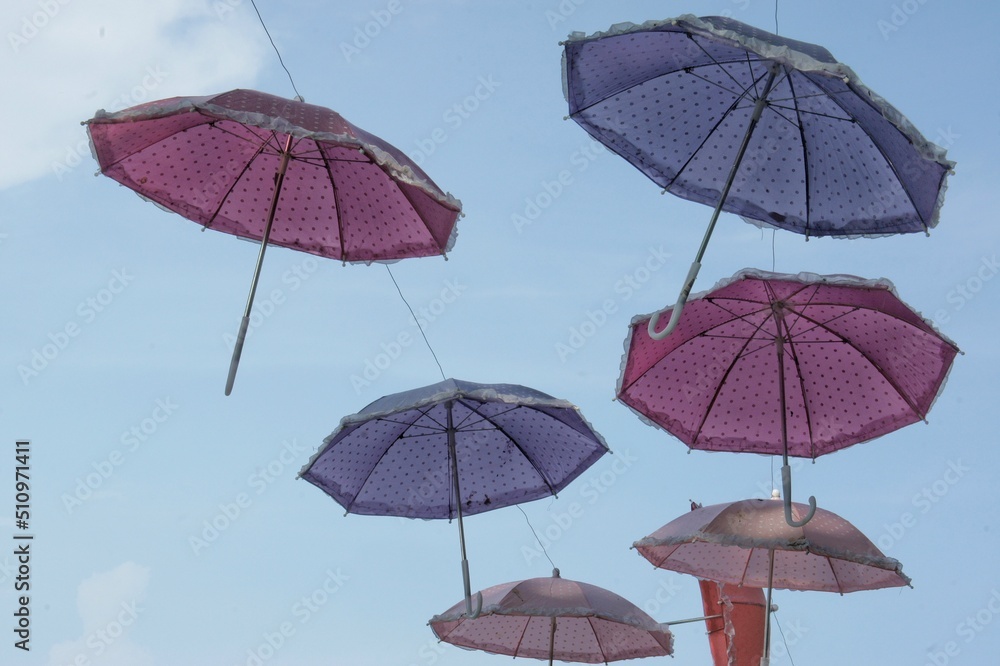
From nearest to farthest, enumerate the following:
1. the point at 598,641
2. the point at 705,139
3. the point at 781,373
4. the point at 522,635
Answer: the point at 705,139
the point at 781,373
the point at 598,641
the point at 522,635

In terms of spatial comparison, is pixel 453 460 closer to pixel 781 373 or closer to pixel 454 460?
pixel 454 460

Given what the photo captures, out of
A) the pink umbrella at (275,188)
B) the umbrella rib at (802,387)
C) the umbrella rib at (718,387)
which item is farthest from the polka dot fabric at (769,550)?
the pink umbrella at (275,188)

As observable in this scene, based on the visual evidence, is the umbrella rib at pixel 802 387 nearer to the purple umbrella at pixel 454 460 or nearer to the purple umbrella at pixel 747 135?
the purple umbrella at pixel 747 135

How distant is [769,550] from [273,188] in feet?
13.7

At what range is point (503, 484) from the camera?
28.5ft

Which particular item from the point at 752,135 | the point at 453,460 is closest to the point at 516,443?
the point at 453,460

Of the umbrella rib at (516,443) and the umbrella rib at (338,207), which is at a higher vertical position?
the umbrella rib at (338,207)

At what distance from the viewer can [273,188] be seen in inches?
286

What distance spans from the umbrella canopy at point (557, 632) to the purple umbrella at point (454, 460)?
2.57ft

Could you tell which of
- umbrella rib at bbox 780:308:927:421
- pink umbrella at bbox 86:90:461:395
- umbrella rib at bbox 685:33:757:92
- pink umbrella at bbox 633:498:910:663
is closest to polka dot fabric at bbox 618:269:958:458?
umbrella rib at bbox 780:308:927:421

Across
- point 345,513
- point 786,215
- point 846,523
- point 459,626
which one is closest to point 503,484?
point 345,513

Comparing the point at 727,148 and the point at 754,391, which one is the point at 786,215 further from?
the point at 754,391

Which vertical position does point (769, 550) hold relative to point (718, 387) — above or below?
below

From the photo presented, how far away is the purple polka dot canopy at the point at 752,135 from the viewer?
6.29 meters
